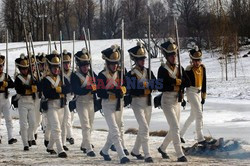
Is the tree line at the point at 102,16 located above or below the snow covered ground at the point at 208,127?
above

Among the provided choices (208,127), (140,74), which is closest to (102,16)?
(208,127)

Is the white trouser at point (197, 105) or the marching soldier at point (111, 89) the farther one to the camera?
the white trouser at point (197, 105)

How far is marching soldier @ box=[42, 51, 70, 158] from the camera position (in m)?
9.74

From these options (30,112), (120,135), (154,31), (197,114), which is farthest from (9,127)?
(154,31)

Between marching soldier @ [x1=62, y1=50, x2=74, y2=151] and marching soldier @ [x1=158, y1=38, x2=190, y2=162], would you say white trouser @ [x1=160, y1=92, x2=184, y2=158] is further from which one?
marching soldier @ [x1=62, y1=50, x2=74, y2=151]

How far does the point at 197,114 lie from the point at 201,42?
130 feet

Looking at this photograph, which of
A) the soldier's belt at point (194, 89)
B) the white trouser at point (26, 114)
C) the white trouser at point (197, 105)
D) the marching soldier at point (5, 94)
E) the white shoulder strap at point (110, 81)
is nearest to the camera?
the white shoulder strap at point (110, 81)

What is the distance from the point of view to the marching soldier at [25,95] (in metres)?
10.9

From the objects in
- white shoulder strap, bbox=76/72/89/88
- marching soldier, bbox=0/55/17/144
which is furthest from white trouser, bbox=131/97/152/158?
marching soldier, bbox=0/55/17/144

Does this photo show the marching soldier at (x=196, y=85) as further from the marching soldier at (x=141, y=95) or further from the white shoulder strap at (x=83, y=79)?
the white shoulder strap at (x=83, y=79)

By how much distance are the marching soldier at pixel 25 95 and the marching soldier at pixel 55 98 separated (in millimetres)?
1099

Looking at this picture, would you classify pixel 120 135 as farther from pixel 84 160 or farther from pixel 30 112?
pixel 30 112

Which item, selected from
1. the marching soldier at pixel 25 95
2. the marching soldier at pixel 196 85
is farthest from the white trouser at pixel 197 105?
the marching soldier at pixel 25 95

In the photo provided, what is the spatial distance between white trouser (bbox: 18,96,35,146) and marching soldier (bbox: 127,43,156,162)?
8.94 feet
